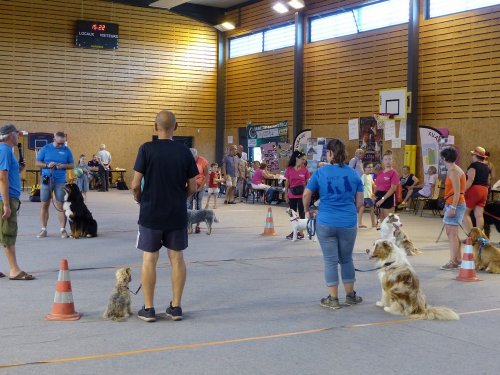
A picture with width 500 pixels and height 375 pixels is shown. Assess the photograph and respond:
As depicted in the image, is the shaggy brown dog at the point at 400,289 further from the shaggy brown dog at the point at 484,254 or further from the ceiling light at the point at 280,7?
the ceiling light at the point at 280,7

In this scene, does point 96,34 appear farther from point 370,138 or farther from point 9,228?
point 9,228

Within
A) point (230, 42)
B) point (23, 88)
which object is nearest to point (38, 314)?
point (23, 88)

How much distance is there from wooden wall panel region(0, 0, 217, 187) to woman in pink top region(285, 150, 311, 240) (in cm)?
1751

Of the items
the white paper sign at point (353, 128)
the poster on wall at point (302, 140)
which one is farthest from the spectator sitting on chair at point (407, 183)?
the poster on wall at point (302, 140)

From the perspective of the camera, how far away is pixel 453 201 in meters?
8.66

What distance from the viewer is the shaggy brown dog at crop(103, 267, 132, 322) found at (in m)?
5.87

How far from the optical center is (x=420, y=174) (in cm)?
2050

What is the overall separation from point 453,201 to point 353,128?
14606mm

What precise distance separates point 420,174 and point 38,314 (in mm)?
16274

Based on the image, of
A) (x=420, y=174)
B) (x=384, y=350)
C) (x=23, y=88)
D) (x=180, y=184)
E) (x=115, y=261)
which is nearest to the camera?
(x=384, y=350)

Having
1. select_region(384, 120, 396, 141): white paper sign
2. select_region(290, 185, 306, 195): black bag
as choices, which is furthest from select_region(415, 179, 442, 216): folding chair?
select_region(290, 185, 306, 195): black bag

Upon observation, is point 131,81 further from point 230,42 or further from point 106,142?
point 230,42

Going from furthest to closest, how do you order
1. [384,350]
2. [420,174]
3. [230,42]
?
[230,42], [420,174], [384,350]

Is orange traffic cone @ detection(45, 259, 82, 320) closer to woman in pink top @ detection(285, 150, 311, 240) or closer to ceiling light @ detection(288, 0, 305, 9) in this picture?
woman in pink top @ detection(285, 150, 311, 240)
